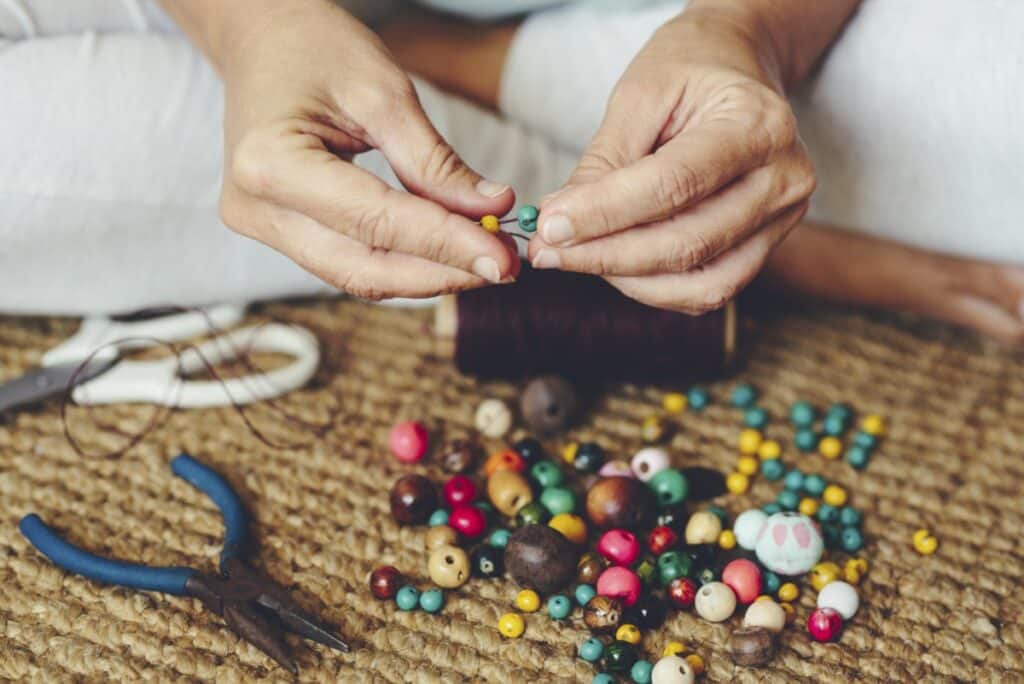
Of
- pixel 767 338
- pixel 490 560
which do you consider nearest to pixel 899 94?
pixel 767 338

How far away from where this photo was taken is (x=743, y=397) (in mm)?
966

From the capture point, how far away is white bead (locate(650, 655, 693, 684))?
71 cm

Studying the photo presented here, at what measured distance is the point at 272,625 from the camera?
2.39 ft

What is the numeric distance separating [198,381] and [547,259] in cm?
46

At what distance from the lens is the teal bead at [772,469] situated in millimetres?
893

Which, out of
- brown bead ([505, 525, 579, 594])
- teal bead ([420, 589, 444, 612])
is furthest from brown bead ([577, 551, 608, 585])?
teal bead ([420, 589, 444, 612])

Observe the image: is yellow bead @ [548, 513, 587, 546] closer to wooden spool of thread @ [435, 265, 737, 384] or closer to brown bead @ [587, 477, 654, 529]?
brown bead @ [587, 477, 654, 529]

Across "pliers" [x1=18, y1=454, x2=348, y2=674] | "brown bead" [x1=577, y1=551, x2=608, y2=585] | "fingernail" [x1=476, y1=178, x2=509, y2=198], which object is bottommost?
"brown bead" [x1=577, y1=551, x2=608, y2=585]

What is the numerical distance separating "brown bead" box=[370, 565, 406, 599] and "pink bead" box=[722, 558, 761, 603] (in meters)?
0.26

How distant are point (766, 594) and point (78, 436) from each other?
0.63 meters

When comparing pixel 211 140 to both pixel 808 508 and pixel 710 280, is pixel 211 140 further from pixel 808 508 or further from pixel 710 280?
pixel 808 508

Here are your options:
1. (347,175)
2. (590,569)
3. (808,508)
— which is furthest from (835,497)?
(347,175)

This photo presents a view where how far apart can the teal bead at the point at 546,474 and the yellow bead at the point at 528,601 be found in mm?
118

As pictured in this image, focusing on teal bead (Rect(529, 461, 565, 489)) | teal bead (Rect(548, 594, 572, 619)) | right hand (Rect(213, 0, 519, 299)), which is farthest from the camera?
teal bead (Rect(529, 461, 565, 489))
